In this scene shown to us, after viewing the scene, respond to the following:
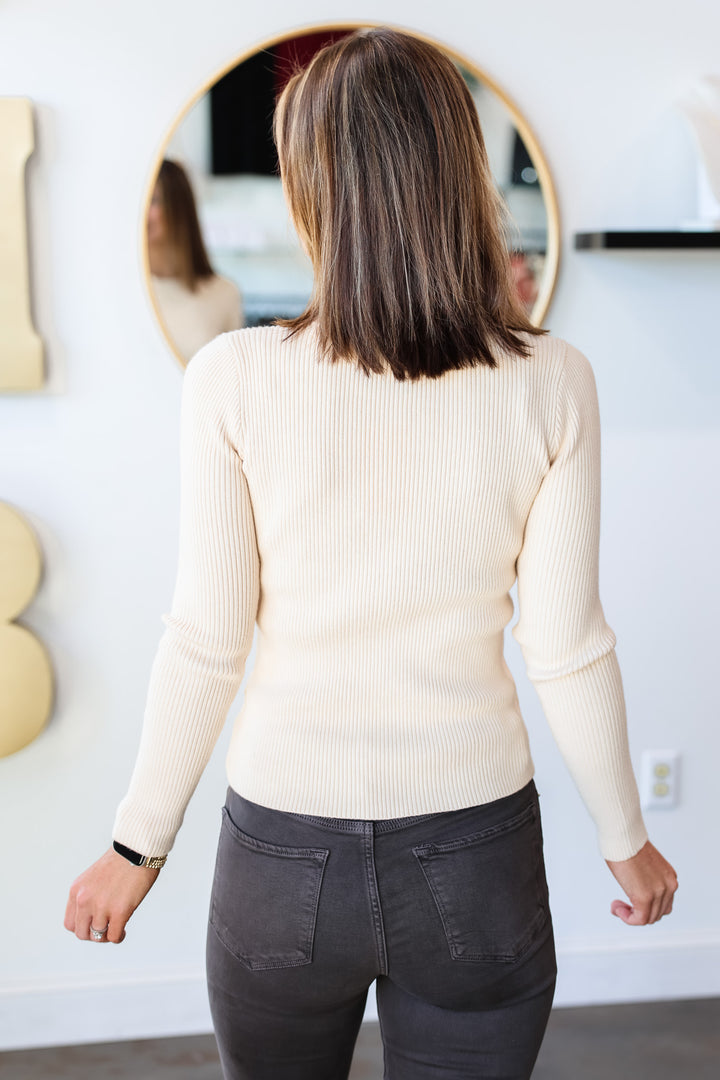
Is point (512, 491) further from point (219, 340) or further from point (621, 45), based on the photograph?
point (621, 45)

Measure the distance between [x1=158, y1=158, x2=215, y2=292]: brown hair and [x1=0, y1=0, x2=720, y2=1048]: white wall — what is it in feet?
0.16

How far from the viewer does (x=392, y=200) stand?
787 mm

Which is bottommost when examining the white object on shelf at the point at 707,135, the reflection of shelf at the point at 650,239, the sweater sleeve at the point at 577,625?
the sweater sleeve at the point at 577,625

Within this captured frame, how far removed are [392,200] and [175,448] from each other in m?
1.02

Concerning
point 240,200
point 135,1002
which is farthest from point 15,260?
point 135,1002

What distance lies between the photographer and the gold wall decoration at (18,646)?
1.66m

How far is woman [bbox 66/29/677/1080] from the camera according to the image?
795 millimetres

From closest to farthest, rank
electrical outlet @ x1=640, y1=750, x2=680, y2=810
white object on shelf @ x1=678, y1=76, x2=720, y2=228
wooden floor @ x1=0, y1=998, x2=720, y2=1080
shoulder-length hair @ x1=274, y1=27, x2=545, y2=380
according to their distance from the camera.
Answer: shoulder-length hair @ x1=274, y1=27, x2=545, y2=380 → white object on shelf @ x1=678, y1=76, x2=720, y2=228 → wooden floor @ x1=0, y1=998, x2=720, y2=1080 → electrical outlet @ x1=640, y1=750, x2=680, y2=810

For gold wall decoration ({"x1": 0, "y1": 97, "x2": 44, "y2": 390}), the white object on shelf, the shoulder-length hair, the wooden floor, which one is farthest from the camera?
the wooden floor

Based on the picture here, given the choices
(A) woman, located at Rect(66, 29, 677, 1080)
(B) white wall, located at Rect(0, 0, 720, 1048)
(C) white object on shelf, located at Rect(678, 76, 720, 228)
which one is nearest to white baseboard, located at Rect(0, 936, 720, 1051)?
(B) white wall, located at Rect(0, 0, 720, 1048)

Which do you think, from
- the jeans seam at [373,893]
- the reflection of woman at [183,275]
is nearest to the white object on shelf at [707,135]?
the reflection of woman at [183,275]

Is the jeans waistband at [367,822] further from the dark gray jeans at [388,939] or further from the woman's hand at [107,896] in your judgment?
the woman's hand at [107,896]

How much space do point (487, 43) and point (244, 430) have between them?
119cm

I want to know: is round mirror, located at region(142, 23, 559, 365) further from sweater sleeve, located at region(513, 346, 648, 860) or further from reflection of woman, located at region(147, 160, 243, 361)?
sweater sleeve, located at region(513, 346, 648, 860)
